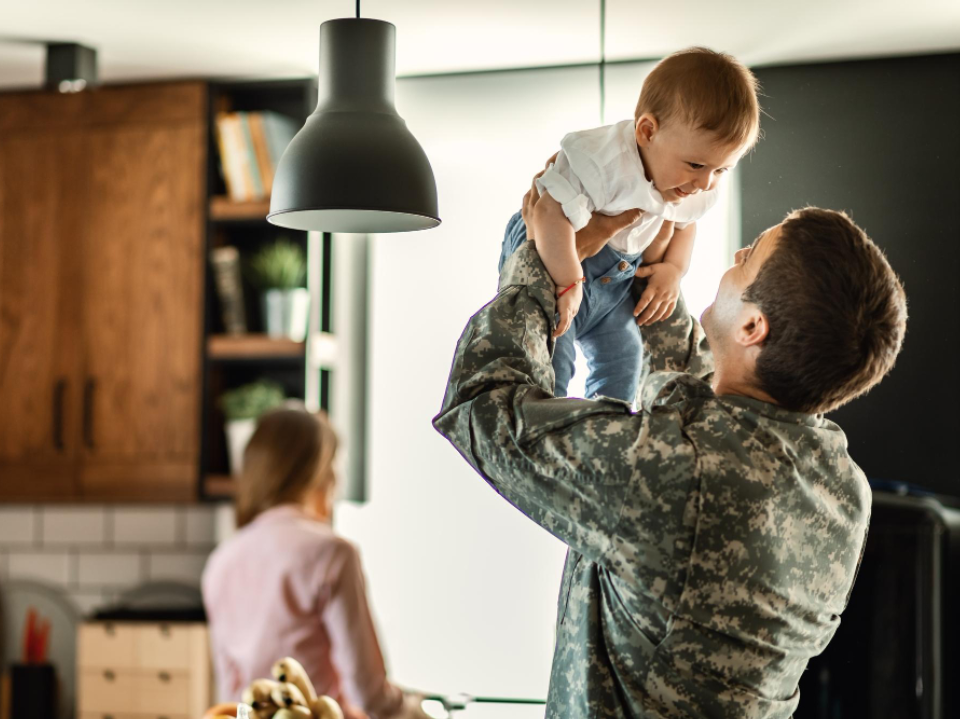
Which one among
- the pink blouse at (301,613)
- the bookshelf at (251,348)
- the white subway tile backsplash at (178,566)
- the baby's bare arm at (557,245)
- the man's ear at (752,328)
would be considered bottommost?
the white subway tile backsplash at (178,566)

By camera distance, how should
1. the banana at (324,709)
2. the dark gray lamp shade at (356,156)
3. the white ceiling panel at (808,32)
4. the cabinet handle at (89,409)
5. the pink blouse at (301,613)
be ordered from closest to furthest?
the dark gray lamp shade at (356,156), the white ceiling panel at (808,32), the banana at (324,709), the pink blouse at (301,613), the cabinet handle at (89,409)

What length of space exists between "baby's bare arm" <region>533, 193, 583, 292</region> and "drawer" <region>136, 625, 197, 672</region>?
1998 millimetres

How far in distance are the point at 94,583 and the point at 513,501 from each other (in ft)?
8.33

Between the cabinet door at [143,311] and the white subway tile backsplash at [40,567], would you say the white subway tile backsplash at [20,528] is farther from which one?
the cabinet door at [143,311]

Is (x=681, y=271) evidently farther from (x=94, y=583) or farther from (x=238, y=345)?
(x=94, y=583)

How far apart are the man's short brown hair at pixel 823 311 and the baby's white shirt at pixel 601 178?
155 millimetres

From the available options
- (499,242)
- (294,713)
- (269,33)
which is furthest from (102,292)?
(499,242)

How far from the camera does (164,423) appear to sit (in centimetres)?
286

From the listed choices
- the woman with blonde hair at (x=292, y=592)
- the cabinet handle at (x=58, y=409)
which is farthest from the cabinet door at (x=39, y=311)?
the woman with blonde hair at (x=292, y=592)

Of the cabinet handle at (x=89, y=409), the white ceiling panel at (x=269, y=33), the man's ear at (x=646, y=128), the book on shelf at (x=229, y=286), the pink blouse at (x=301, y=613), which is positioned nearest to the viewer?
the man's ear at (x=646, y=128)

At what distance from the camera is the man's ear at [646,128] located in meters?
1.02

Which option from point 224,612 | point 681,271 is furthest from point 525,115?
point 224,612

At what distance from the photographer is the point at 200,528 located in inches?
121

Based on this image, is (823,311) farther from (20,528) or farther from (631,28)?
(20,528)
